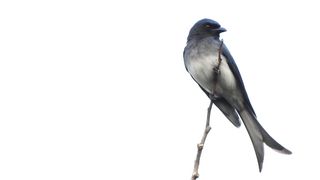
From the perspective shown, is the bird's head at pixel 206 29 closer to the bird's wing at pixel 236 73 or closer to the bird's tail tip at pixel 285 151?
the bird's wing at pixel 236 73

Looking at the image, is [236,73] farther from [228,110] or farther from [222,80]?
[228,110]

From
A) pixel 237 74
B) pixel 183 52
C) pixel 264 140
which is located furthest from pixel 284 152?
pixel 183 52

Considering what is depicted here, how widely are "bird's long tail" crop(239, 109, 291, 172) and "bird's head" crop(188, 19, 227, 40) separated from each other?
1245mm

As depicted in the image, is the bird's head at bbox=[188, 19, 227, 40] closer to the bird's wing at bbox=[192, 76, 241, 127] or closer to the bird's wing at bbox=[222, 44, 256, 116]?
the bird's wing at bbox=[222, 44, 256, 116]

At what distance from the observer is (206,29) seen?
7668 mm

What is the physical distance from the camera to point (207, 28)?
7676 millimetres

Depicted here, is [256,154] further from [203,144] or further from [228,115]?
[203,144]

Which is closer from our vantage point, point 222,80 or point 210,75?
point 210,75

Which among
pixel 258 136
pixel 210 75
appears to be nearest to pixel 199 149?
pixel 258 136

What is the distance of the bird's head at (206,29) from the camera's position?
24.9 feet

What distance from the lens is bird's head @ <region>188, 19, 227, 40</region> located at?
7.59 meters

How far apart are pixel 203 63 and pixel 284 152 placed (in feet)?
5.80

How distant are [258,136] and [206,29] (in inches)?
75.7

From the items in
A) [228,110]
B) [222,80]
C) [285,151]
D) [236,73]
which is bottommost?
[285,151]
